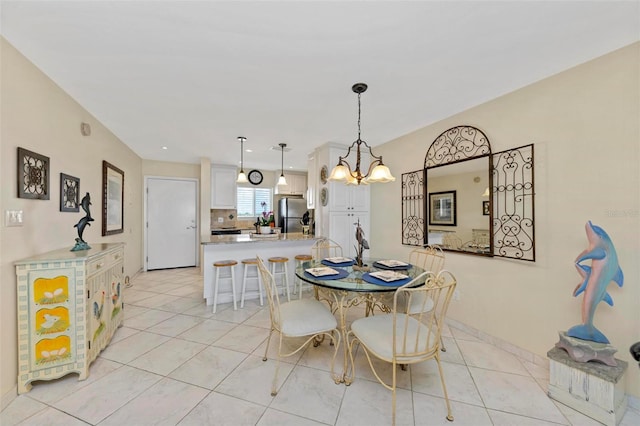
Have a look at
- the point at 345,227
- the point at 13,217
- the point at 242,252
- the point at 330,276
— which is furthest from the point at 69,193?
the point at 345,227

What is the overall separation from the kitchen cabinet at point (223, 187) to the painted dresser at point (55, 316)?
3592 millimetres

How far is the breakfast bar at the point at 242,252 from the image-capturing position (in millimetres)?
3414

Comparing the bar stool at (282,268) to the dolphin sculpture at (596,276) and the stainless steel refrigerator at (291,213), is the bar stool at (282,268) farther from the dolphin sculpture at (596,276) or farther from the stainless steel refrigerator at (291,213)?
the dolphin sculpture at (596,276)

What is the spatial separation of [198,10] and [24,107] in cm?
156

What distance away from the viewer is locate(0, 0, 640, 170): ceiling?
55.3 inches

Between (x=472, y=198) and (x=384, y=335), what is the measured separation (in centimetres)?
182

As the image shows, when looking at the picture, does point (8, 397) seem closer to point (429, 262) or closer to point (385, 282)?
point (385, 282)

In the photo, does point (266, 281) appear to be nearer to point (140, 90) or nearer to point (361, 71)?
point (361, 71)

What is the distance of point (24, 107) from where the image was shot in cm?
179

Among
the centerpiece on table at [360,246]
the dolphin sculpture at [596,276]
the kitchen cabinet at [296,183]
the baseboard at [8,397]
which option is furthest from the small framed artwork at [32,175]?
the kitchen cabinet at [296,183]

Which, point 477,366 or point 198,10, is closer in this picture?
point 198,10

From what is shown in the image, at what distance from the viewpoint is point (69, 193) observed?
2369 mm

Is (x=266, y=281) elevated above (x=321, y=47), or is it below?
below

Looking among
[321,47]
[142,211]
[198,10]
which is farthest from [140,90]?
[142,211]
